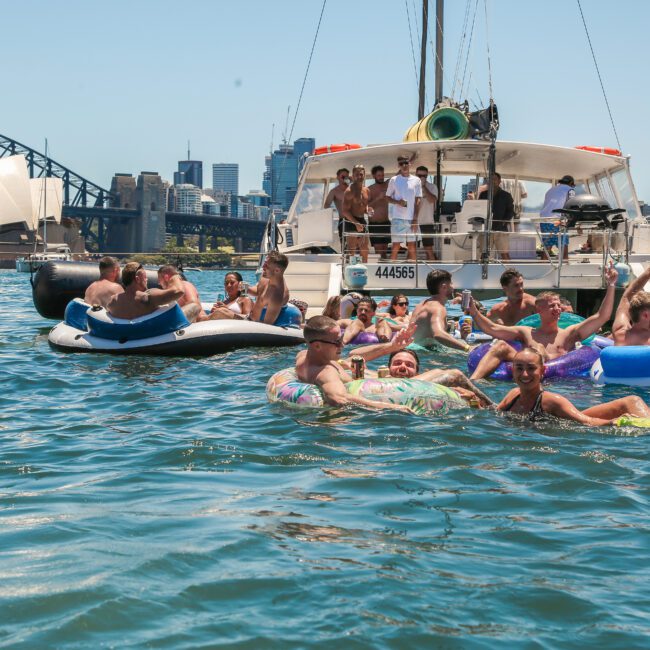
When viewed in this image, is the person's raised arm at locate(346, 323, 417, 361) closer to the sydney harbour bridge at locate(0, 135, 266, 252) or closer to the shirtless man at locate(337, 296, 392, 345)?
the shirtless man at locate(337, 296, 392, 345)

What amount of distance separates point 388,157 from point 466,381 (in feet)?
34.9

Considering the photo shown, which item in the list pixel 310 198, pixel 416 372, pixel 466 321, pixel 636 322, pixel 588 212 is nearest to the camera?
pixel 416 372

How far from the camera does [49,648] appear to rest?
3814 mm

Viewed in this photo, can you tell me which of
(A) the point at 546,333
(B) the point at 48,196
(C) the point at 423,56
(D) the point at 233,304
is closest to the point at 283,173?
(C) the point at 423,56

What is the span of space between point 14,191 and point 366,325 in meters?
95.7

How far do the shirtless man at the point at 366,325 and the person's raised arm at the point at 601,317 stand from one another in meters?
3.05

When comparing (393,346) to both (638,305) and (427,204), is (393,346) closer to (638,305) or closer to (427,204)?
(638,305)

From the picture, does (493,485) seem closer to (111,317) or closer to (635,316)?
(635,316)

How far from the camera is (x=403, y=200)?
55.1ft

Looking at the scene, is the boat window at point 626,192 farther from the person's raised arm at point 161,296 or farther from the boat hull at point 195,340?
the person's raised arm at point 161,296

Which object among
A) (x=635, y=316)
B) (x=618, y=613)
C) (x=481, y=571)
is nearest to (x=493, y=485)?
(x=481, y=571)


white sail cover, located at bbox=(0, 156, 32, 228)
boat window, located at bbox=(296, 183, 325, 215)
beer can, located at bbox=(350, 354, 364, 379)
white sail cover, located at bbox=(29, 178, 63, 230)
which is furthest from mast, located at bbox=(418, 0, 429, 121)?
white sail cover, located at bbox=(29, 178, 63, 230)

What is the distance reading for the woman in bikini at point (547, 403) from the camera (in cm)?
765

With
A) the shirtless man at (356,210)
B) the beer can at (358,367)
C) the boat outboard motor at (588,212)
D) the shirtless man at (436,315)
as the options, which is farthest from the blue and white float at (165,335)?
the boat outboard motor at (588,212)
